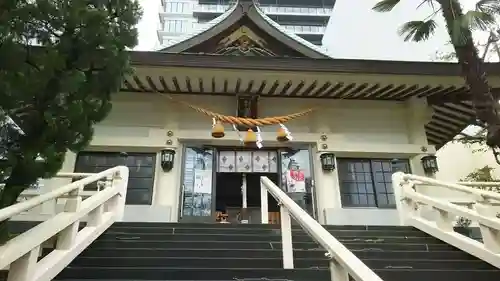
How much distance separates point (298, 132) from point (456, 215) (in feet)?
13.4

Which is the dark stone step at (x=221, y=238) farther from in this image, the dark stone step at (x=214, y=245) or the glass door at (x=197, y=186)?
the glass door at (x=197, y=186)

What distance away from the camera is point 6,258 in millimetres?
2441

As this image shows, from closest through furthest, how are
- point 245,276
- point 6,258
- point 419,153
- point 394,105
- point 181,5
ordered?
1. point 6,258
2. point 245,276
3. point 419,153
4. point 394,105
5. point 181,5

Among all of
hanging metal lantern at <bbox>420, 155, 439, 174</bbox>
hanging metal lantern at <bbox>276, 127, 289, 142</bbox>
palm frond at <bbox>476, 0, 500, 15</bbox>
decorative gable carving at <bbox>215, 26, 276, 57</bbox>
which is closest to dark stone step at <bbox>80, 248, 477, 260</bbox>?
palm frond at <bbox>476, 0, 500, 15</bbox>

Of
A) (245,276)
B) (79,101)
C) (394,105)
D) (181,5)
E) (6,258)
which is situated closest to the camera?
(6,258)

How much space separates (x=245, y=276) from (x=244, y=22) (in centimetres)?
734

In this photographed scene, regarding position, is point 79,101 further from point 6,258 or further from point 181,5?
point 181,5

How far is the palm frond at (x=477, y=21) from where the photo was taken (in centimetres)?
487

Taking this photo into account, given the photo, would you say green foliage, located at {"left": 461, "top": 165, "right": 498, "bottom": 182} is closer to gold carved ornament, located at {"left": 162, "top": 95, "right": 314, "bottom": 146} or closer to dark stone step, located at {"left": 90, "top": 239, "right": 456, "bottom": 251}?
gold carved ornament, located at {"left": 162, "top": 95, "right": 314, "bottom": 146}

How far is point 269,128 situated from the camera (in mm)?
8664

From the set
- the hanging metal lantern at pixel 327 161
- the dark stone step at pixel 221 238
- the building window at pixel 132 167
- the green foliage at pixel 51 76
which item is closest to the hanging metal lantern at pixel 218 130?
the building window at pixel 132 167

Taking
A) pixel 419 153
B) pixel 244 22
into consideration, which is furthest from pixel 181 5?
pixel 419 153

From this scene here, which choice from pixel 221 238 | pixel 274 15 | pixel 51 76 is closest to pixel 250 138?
pixel 221 238

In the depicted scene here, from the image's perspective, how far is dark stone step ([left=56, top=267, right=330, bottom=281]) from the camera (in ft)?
11.1
